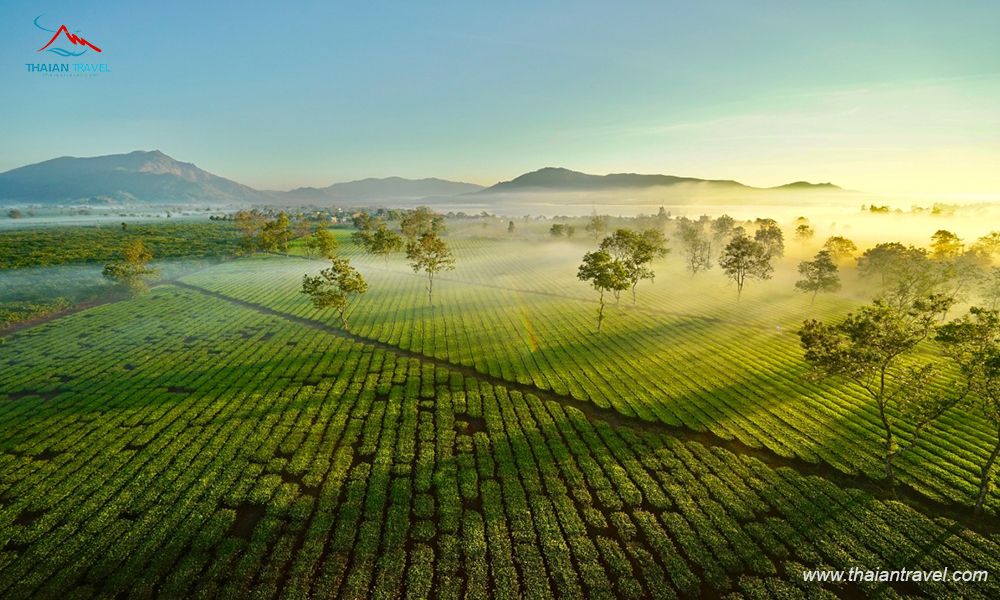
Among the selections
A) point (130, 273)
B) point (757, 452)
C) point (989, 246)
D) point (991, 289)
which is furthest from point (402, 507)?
point (989, 246)

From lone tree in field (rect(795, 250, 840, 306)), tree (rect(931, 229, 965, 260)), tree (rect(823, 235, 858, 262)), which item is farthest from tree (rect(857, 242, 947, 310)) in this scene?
tree (rect(823, 235, 858, 262))

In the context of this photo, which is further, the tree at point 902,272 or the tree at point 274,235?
the tree at point 274,235

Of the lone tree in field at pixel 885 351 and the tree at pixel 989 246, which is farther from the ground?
the tree at pixel 989 246

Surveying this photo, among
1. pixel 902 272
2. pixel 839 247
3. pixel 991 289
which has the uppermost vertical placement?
pixel 839 247

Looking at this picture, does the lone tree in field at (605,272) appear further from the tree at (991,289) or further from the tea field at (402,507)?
the tree at (991,289)

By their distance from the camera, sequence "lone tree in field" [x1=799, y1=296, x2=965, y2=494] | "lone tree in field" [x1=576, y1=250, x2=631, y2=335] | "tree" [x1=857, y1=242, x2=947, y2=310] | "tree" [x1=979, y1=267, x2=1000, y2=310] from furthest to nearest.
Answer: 1. "tree" [x1=857, y1=242, x2=947, y2=310]
2. "tree" [x1=979, y1=267, x2=1000, y2=310]
3. "lone tree in field" [x1=576, y1=250, x2=631, y2=335]
4. "lone tree in field" [x1=799, y1=296, x2=965, y2=494]

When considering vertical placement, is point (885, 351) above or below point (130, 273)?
below

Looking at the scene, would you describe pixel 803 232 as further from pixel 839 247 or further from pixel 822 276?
pixel 822 276

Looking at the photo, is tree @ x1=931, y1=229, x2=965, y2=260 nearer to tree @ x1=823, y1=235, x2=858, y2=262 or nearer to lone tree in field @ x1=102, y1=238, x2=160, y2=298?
tree @ x1=823, y1=235, x2=858, y2=262

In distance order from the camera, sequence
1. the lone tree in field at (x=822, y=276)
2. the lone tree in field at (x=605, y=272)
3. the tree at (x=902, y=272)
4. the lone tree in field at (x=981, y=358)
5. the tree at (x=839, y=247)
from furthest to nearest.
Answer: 1. the tree at (x=839, y=247)
2. the lone tree in field at (x=822, y=276)
3. the tree at (x=902, y=272)
4. the lone tree in field at (x=605, y=272)
5. the lone tree in field at (x=981, y=358)

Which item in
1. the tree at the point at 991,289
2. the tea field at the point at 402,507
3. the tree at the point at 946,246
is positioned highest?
the tree at the point at 946,246

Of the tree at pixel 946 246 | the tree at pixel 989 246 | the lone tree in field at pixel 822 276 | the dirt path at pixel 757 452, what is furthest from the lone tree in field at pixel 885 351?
the tree at pixel 946 246

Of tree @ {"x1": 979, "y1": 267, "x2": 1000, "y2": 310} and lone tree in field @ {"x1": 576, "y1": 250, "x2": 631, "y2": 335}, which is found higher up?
lone tree in field @ {"x1": 576, "y1": 250, "x2": 631, "y2": 335}

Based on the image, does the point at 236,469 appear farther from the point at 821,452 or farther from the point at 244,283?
the point at 244,283
